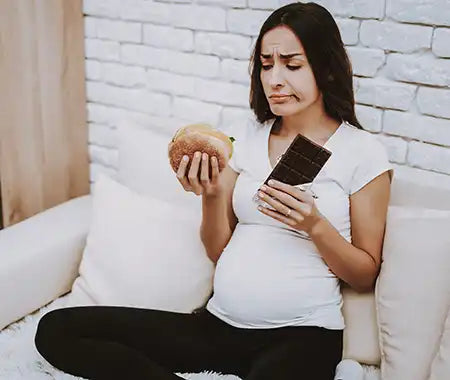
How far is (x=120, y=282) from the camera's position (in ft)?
5.38

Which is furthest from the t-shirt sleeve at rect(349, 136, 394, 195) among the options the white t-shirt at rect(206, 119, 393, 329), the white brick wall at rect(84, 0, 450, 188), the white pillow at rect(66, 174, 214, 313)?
the white pillow at rect(66, 174, 214, 313)

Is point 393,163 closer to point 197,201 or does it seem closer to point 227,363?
point 197,201

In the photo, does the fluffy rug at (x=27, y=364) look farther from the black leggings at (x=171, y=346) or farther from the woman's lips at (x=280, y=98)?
the woman's lips at (x=280, y=98)

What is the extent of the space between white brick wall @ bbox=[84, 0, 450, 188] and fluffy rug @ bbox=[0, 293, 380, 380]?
1.64ft

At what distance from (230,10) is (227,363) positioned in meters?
0.96

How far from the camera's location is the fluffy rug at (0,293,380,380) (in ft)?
4.72

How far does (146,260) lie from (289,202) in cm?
47

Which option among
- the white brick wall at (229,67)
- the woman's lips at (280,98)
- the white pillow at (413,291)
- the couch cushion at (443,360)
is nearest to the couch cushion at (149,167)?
the white brick wall at (229,67)

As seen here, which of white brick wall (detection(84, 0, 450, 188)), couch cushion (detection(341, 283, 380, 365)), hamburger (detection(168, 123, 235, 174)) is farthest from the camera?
white brick wall (detection(84, 0, 450, 188))

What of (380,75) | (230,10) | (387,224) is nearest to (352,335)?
(387,224)

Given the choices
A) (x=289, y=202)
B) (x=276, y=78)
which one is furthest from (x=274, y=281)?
(x=276, y=78)

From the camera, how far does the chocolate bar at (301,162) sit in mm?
1296

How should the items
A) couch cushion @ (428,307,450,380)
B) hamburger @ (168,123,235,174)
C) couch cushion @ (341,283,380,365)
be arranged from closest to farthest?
couch cushion @ (428,307,450,380)
hamburger @ (168,123,235,174)
couch cushion @ (341,283,380,365)

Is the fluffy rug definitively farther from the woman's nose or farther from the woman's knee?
the woman's nose
